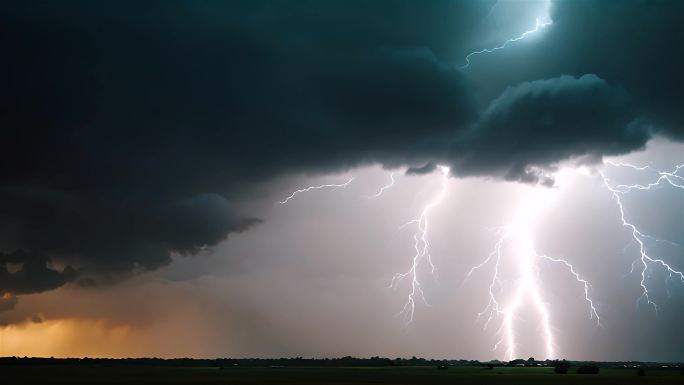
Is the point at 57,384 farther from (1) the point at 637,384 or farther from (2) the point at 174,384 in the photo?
(1) the point at 637,384

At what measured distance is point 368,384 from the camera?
195 feet

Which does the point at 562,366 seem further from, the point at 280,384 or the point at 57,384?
the point at 57,384

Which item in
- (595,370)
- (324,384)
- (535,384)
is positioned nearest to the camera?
(324,384)

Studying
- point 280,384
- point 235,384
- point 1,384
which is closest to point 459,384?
point 280,384

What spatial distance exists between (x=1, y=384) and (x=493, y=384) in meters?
47.1

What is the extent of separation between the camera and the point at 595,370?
11138cm

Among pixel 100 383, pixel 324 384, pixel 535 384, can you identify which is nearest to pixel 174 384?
pixel 100 383

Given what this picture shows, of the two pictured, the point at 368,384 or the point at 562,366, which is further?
the point at 562,366

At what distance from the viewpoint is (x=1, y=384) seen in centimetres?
6053

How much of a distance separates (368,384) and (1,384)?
34.7 metres

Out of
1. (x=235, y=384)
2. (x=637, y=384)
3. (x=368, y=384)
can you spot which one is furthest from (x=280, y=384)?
(x=637, y=384)

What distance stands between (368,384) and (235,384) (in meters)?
13.2

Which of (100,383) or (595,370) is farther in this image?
(595,370)

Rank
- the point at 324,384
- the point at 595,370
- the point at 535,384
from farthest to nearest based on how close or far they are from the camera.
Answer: the point at 595,370
the point at 535,384
the point at 324,384
